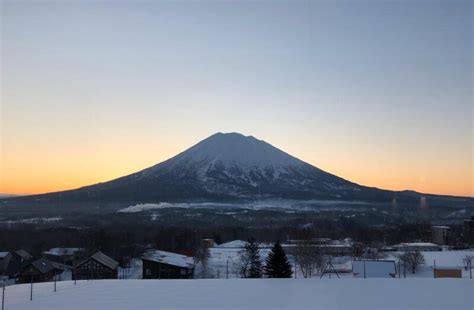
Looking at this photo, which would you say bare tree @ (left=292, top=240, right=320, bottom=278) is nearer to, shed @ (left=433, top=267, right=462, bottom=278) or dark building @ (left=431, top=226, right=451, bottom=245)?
shed @ (left=433, top=267, right=462, bottom=278)

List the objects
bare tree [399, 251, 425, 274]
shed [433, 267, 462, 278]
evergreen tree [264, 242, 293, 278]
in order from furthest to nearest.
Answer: bare tree [399, 251, 425, 274] → shed [433, 267, 462, 278] → evergreen tree [264, 242, 293, 278]

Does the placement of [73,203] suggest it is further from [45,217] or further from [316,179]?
[316,179]

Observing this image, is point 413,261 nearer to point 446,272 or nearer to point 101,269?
point 446,272

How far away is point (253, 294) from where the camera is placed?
32.5 ft

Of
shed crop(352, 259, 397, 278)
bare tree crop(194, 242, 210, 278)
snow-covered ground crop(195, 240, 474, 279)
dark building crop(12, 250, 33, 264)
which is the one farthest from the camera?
dark building crop(12, 250, 33, 264)

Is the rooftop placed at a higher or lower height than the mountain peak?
lower

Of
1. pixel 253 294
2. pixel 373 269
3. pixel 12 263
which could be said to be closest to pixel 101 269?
pixel 12 263

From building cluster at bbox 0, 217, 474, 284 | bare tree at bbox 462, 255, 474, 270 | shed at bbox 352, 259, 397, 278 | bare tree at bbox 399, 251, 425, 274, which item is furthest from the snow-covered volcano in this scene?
shed at bbox 352, 259, 397, 278

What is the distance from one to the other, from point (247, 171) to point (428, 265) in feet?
203

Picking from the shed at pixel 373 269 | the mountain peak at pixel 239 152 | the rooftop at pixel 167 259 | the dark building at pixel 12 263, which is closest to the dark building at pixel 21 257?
the dark building at pixel 12 263

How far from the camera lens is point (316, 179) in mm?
80812

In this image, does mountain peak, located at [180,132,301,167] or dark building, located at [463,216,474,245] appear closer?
dark building, located at [463,216,474,245]

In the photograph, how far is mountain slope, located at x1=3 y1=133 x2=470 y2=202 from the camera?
6850 cm

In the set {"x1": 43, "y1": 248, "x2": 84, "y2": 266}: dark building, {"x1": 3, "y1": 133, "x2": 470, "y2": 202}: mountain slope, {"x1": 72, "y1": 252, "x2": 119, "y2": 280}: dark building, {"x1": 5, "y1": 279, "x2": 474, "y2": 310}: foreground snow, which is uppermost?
{"x1": 3, "y1": 133, "x2": 470, "y2": 202}: mountain slope
